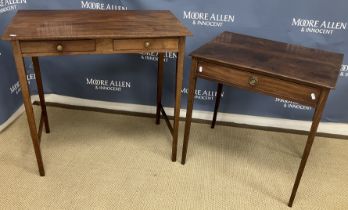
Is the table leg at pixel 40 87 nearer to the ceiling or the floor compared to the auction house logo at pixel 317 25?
nearer to the floor

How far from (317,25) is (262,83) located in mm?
850

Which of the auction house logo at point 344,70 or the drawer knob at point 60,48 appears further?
the auction house logo at point 344,70

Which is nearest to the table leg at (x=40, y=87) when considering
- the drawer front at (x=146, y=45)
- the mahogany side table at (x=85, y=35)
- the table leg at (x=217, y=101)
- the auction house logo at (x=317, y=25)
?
the mahogany side table at (x=85, y=35)

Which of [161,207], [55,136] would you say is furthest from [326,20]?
[55,136]

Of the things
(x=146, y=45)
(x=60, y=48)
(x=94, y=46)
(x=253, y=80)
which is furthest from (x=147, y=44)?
(x=253, y=80)

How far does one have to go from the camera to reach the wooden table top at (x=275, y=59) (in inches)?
60.1

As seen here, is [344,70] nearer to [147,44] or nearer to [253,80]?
[253,80]

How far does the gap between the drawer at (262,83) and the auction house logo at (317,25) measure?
786 mm

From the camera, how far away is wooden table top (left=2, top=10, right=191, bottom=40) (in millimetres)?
1525

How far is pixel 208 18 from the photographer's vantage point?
2.20 metres

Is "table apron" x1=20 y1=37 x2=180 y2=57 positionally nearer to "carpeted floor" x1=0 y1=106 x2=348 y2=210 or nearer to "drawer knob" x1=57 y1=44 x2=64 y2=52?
"drawer knob" x1=57 y1=44 x2=64 y2=52

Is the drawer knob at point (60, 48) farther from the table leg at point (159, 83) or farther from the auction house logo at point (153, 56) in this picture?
the auction house logo at point (153, 56)

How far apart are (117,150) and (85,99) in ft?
2.08

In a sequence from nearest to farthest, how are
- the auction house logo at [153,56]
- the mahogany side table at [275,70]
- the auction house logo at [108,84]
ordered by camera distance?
1. the mahogany side table at [275,70]
2. the auction house logo at [153,56]
3. the auction house logo at [108,84]
